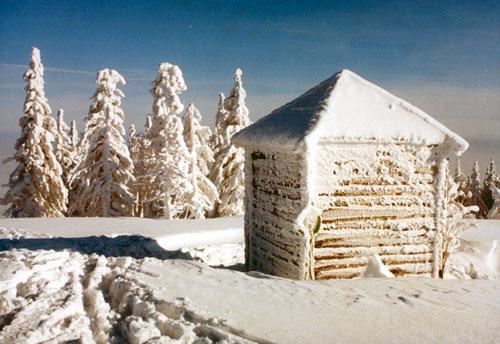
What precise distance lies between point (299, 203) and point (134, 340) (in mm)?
4227

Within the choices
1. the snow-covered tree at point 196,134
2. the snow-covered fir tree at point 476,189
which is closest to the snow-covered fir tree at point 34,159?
the snow-covered tree at point 196,134

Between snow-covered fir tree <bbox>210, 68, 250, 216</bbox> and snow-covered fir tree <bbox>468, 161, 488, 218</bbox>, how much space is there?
38520 millimetres

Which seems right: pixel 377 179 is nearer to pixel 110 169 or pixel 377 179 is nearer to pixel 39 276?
pixel 39 276

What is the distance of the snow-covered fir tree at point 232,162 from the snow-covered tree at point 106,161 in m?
6.30

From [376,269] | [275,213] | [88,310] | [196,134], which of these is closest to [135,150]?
[196,134]

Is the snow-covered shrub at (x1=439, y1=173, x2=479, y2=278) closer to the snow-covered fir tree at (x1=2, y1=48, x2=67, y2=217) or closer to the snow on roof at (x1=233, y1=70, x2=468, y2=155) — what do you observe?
the snow on roof at (x1=233, y1=70, x2=468, y2=155)

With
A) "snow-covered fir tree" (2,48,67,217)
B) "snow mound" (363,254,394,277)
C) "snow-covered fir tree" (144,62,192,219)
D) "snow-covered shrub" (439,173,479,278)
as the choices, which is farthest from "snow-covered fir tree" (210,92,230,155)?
"snow mound" (363,254,394,277)

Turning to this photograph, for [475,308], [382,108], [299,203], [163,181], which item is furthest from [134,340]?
[163,181]

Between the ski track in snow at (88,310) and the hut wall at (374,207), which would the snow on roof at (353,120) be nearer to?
the hut wall at (374,207)

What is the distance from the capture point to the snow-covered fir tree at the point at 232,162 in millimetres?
27047

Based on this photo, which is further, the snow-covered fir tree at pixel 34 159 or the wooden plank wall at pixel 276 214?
the snow-covered fir tree at pixel 34 159

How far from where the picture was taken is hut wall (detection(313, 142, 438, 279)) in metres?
8.30

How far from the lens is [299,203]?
810 centimetres

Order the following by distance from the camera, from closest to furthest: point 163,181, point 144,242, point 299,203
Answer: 1. point 299,203
2. point 144,242
3. point 163,181
